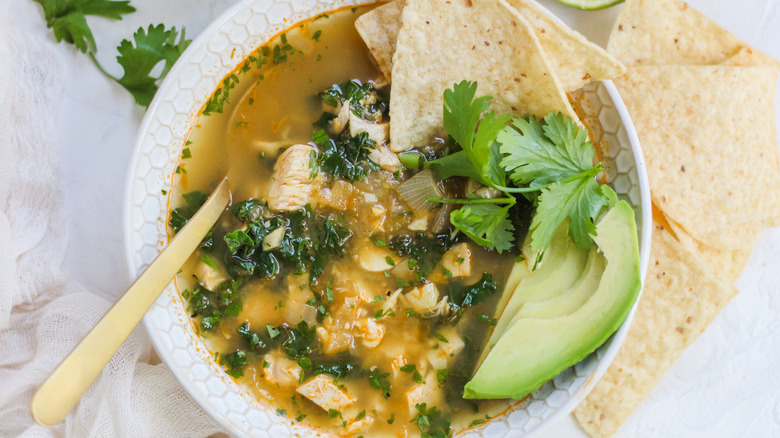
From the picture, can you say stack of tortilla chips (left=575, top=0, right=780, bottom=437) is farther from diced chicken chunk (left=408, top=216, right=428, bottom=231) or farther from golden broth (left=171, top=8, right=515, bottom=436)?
diced chicken chunk (left=408, top=216, right=428, bottom=231)

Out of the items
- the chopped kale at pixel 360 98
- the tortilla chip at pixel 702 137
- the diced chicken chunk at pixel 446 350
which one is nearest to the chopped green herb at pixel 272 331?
the diced chicken chunk at pixel 446 350

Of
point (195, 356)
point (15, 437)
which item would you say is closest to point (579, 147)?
point (195, 356)

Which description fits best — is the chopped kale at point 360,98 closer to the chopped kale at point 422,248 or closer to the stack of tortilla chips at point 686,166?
the stack of tortilla chips at point 686,166

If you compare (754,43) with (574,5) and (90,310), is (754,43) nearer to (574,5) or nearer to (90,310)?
(574,5)

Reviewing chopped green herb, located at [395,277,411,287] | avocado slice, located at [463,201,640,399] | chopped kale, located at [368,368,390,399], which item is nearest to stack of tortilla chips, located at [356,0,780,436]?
chopped green herb, located at [395,277,411,287]

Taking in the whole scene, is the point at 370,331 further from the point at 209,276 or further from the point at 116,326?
the point at 116,326

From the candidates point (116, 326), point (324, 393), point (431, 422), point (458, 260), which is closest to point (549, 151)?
point (458, 260)

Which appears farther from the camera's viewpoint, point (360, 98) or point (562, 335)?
point (360, 98)
